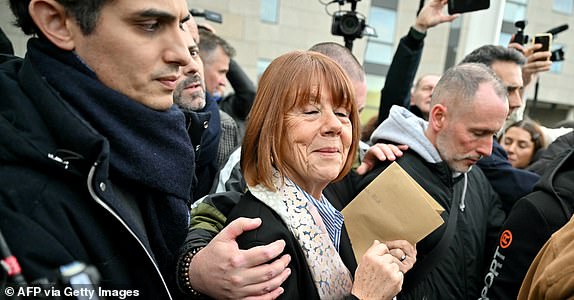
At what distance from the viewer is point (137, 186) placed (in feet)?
3.75

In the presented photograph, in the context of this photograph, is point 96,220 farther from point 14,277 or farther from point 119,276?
point 14,277

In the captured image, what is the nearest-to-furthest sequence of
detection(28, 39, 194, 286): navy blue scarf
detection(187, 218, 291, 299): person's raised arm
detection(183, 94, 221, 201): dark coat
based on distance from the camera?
detection(28, 39, 194, 286): navy blue scarf < detection(187, 218, 291, 299): person's raised arm < detection(183, 94, 221, 201): dark coat

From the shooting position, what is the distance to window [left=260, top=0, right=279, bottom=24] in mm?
15469

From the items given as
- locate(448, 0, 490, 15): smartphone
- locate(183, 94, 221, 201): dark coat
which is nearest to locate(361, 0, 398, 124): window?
locate(448, 0, 490, 15): smartphone

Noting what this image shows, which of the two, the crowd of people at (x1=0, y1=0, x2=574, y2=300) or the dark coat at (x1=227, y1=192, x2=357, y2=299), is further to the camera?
the dark coat at (x1=227, y1=192, x2=357, y2=299)

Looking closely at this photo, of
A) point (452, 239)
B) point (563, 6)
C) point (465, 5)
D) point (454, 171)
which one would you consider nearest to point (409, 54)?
point (465, 5)

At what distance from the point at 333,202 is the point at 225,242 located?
3.03ft

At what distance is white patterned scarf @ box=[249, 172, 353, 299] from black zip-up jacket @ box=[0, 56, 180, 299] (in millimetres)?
410

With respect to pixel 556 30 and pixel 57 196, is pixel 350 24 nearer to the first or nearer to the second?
pixel 556 30

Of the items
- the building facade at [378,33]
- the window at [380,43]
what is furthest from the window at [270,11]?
the window at [380,43]

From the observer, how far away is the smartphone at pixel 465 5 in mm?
3043

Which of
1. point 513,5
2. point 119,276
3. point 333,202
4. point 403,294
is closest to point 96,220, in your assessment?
point 119,276

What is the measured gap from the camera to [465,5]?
3.04 metres

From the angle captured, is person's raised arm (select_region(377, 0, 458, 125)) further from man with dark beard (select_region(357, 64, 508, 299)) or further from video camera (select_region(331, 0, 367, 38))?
video camera (select_region(331, 0, 367, 38))
